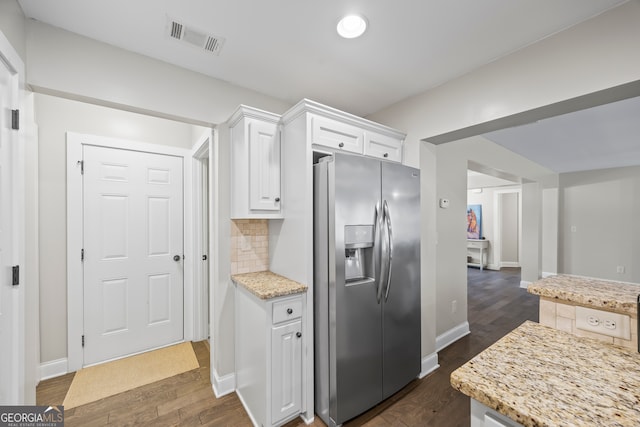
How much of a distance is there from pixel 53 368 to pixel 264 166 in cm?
261

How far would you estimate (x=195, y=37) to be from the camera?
1665 mm

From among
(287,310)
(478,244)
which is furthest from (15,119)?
(478,244)

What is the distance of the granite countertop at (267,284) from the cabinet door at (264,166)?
547mm

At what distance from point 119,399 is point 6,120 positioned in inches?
81.4

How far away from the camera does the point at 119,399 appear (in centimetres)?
205

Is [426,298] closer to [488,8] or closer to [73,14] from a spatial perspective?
[488,8]

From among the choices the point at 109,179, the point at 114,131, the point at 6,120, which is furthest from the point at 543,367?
the point at 114,131

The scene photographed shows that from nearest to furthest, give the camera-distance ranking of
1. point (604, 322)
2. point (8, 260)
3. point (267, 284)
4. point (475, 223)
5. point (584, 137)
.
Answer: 1. point (604, 322)
2. point (8, 260)
3. point (267, 284)
4. point (584, 137)
5. point (475, 223)

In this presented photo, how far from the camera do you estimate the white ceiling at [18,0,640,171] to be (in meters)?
1.42

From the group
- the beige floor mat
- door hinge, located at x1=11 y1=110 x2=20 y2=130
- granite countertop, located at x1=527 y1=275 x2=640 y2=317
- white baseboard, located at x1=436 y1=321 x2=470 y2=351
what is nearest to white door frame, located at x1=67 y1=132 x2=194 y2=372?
the beige floor mat

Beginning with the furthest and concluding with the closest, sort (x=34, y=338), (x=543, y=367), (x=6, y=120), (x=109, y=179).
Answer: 1. (x=109, y=179)
2. (x=34, y=338)
3. (x=6, y=120)
4. (x=543, y=367)

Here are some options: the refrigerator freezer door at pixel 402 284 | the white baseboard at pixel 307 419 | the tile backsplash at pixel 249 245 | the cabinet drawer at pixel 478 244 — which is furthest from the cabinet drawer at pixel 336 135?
the cabinet drawer at pixel 478 244

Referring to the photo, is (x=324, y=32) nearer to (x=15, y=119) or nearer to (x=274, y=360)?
(x=15, y=119)

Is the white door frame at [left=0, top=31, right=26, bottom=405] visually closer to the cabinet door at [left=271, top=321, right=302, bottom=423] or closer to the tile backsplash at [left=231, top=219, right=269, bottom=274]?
the tile backsplash at [left=231, top=219, right=269, bottom=274]
